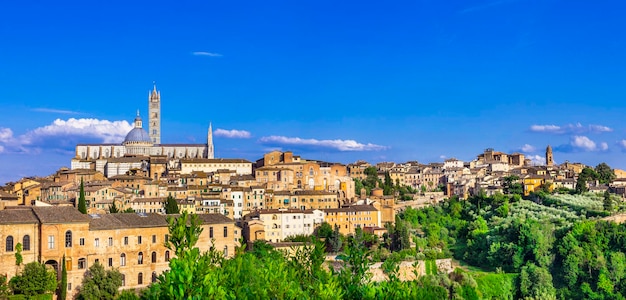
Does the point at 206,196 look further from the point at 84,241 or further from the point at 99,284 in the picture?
the point at 99,284

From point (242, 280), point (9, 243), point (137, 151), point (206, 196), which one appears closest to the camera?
point (242, 280)

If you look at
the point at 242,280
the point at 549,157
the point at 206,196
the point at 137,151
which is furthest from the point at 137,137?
the point at 242,280

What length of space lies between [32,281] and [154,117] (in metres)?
58.6

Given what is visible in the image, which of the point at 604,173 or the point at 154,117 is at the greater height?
the point at 154,117

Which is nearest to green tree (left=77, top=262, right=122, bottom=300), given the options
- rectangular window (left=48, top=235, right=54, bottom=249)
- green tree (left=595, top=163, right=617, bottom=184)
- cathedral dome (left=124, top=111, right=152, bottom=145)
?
rectangular window (left=48, top=235, right=54, bottom=249)

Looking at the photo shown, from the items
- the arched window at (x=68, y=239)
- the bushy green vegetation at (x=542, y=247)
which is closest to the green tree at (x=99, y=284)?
the arched window at (x=68, y=239)

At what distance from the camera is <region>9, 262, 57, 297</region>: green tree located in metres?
23.1

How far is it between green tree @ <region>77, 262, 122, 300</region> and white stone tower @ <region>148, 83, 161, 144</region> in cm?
5520

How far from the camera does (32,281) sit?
23.2 metres

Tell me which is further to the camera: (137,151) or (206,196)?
(137,151)

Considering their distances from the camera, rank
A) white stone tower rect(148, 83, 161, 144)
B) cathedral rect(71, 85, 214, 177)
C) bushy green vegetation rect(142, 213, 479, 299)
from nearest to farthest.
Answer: bushy green vegetation rect(142, 213, 479, 299) → cathedral rect(71, 85, 214, 177) → white stone tower rect(148, 83, 161, 144)

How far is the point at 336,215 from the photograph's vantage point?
43875 mm

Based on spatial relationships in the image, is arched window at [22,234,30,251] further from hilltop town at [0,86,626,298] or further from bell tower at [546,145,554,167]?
bell tower at [546,145,554,167]

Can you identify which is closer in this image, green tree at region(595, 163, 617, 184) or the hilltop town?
the hilltop town
